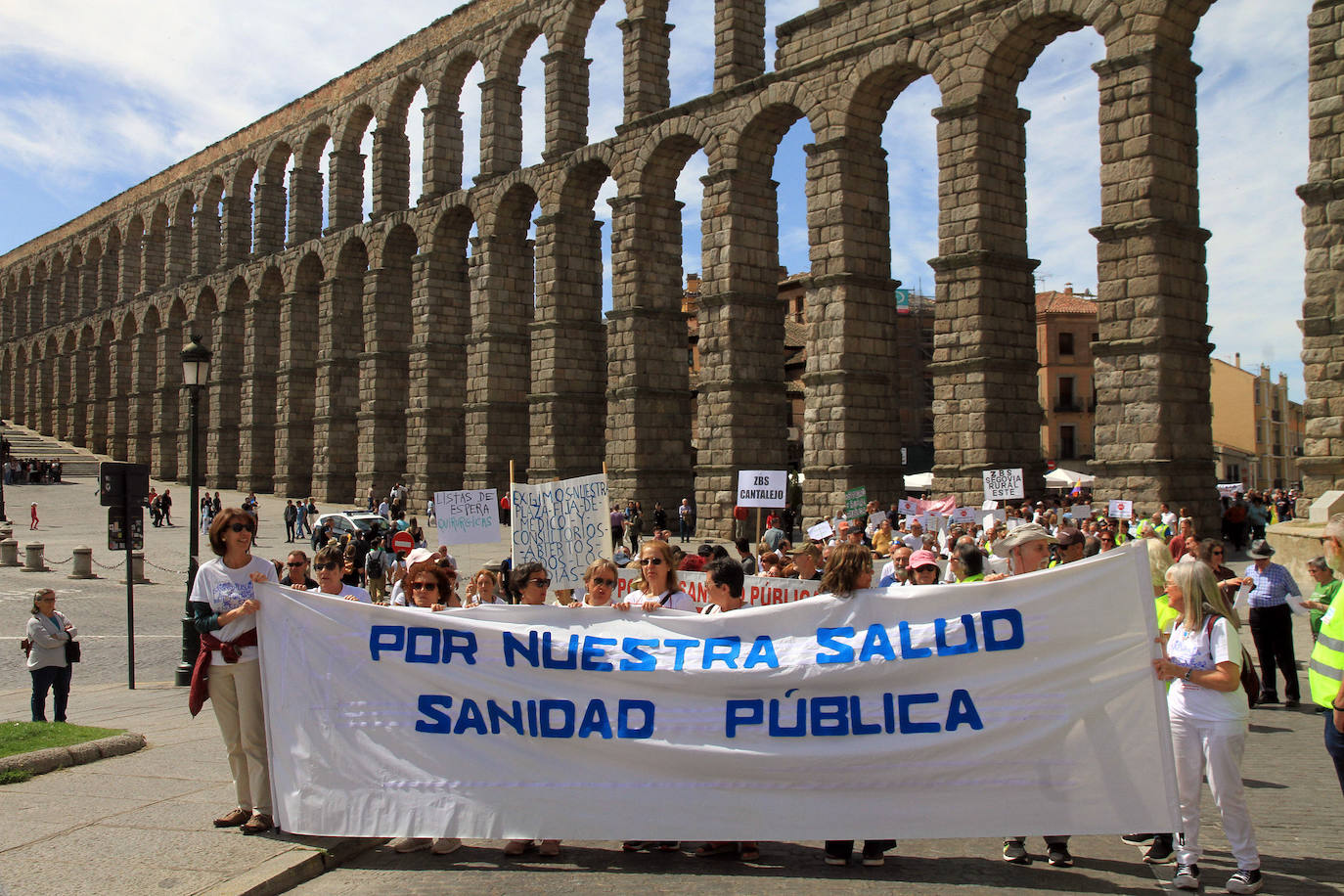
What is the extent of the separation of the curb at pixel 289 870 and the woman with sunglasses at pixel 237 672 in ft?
1.44

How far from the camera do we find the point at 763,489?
58.8ft

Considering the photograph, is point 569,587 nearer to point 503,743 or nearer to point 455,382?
point 503,743

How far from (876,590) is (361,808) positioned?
278cm

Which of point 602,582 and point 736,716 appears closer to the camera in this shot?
point 736,716

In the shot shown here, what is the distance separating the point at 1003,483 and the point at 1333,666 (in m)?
14.8

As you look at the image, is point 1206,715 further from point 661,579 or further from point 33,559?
Answer: point 33,559

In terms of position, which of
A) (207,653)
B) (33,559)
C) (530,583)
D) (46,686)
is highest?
(530,583)

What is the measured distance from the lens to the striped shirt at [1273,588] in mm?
9688

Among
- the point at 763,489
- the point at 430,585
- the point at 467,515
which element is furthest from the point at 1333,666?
the point at 763,489

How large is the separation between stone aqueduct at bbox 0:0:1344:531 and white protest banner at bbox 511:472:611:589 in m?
11.7

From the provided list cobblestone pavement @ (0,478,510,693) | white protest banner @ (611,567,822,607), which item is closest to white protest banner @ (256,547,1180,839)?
white protest banner @ (611,567,822,607)

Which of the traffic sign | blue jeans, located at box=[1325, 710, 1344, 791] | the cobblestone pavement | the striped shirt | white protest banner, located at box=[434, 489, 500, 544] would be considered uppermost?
white protest banner, located at box=[434, 489, 500, 544]

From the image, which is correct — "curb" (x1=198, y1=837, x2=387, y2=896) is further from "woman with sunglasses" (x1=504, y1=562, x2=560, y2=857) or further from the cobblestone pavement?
the cobblestone pavement

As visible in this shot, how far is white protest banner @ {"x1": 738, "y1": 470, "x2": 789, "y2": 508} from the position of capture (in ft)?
58.2
